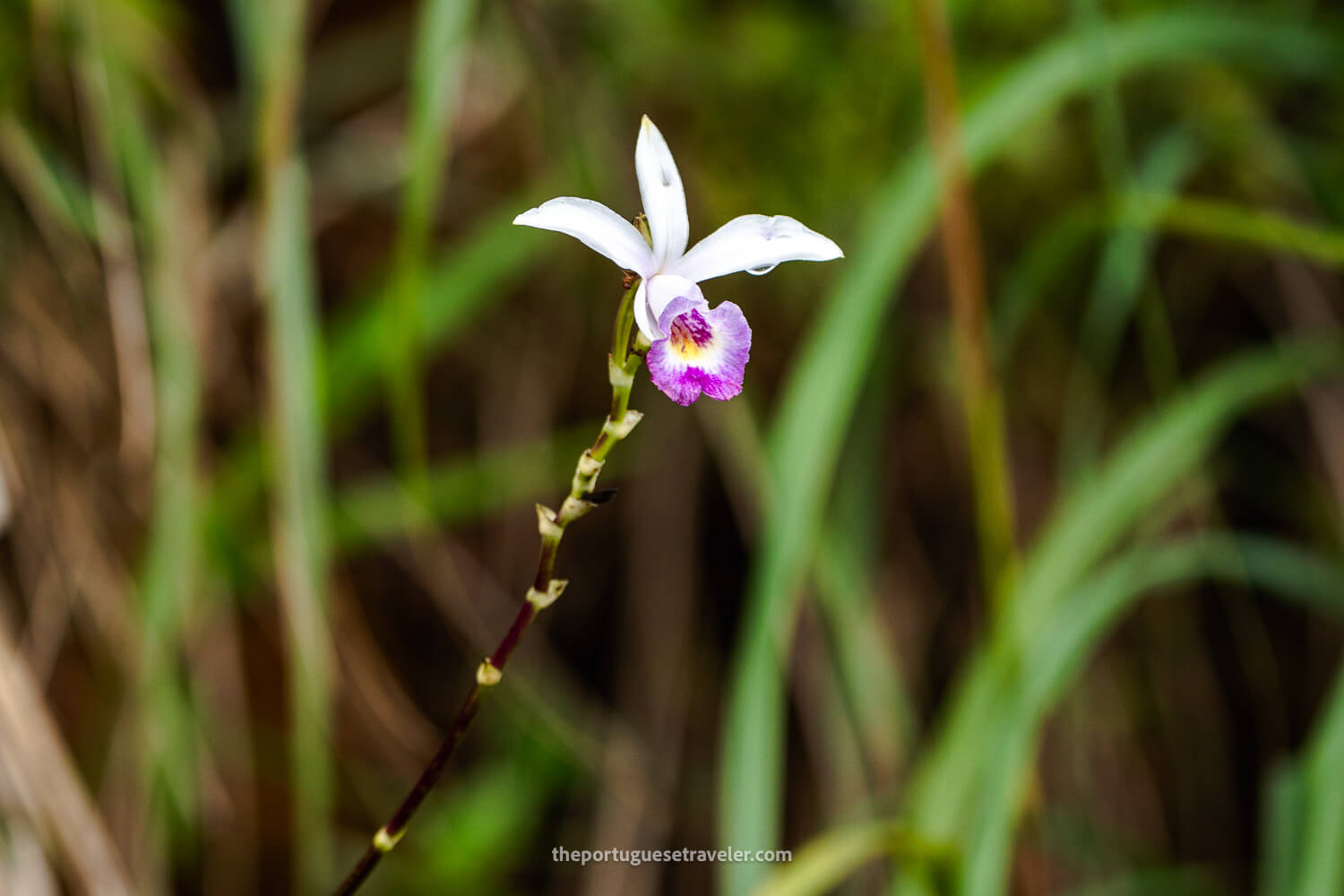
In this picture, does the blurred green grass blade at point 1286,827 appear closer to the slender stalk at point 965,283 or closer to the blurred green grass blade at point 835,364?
the slender stalk at point 965,283

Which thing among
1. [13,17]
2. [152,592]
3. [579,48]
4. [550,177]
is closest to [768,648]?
[152,592]

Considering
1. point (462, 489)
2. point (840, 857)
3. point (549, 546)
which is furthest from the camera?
point (462, 489)

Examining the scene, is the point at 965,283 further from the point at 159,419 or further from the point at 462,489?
the point at 159,419

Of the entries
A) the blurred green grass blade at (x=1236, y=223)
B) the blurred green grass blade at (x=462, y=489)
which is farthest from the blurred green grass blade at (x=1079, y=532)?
the blurred green grass blade at (x=462, y=489)

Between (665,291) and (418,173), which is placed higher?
(418,173)

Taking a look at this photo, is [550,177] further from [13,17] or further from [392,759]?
[392,759]

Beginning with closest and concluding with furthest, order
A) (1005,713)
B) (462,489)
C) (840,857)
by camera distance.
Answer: (840,857)
(1005,713)
(462,489)

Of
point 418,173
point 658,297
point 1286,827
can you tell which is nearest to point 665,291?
point 658,297
